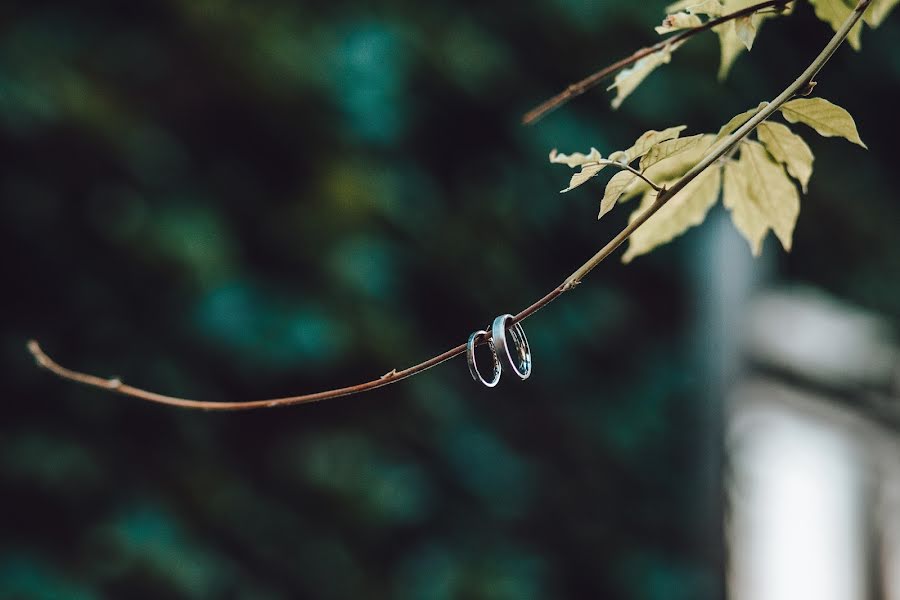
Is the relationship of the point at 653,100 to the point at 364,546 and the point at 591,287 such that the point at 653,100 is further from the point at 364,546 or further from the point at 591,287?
the point at 364,546

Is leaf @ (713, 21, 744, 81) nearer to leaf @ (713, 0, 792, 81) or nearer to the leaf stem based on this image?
leaf @ (713, 0, 792, 81)

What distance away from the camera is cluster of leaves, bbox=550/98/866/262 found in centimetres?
34

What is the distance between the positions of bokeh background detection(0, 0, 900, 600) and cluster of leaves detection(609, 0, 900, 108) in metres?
0.93

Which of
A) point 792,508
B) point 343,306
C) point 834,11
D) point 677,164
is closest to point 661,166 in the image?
point 677,164

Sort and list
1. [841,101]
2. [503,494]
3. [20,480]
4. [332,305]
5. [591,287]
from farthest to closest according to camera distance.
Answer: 1. [841,101]
2. [591,287]
3. [503,494]
4. [332,305]
5. [20,480]

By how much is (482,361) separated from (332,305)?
28 centimetres

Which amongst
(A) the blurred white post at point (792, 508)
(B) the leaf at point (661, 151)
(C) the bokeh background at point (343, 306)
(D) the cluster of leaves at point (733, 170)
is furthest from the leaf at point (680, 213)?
(A) the blurred white post at point (792, 508)

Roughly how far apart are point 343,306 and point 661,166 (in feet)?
3.11

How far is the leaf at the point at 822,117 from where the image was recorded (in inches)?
13.9

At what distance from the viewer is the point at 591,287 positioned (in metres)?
1.62

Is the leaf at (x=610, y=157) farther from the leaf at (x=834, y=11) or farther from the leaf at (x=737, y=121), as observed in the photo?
the leaf at (x=834, y=11)

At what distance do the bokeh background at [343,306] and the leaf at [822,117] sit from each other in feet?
3.29

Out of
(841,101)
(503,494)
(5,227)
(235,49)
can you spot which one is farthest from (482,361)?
(841,101)

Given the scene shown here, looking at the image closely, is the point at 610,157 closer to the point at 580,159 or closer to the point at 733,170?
the point at 580,159
